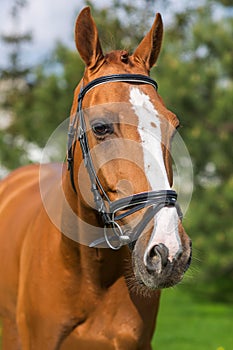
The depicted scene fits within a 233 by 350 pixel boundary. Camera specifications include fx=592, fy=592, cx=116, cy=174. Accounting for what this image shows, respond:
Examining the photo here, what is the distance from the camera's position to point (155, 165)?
7.86 feet

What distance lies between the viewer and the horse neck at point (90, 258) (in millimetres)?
2957

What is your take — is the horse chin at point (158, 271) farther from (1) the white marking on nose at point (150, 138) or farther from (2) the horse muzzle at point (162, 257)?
(1) the white marking on nose at point (150, 138)

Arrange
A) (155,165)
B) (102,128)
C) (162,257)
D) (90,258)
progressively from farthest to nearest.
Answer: (90,258) < (102,128) < (155,165) < (162,257)

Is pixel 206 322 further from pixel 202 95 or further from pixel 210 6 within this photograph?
pixel 210 6

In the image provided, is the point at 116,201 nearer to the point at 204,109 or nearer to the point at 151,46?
the point at 151,46

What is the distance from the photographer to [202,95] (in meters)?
9.57

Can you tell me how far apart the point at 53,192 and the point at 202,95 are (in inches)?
259

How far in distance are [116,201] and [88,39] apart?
0.85 m

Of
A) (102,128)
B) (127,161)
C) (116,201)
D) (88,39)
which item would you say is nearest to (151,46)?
(88,39)

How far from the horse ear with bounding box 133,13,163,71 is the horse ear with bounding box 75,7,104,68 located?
0.77 ft

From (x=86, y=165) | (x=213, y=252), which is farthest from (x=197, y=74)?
(x=86, y=165)

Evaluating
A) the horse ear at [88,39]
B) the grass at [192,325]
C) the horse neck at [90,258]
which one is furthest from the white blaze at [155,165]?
the grass at [192,325]

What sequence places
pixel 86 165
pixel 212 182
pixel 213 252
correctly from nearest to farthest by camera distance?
pixel 86 165 < pixel 213 252 < pixel 212 182

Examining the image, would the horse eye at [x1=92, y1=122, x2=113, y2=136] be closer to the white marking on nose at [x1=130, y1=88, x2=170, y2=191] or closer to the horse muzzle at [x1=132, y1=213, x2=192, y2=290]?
the white marking on nose at [x1=130, y1=88, x2=170, y2=191]
